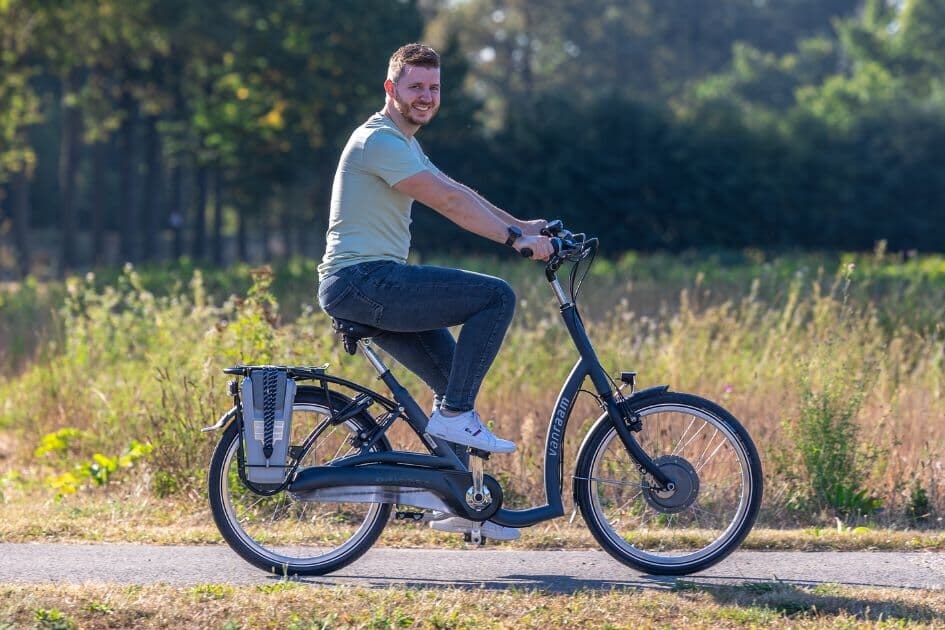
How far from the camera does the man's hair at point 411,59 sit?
215 inches

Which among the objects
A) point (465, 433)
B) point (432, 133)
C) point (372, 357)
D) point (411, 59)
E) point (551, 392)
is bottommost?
point (551, 392)

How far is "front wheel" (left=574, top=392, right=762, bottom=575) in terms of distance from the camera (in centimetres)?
568

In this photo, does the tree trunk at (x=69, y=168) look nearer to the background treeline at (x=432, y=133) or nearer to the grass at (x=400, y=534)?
the background treeline at (x=432, y=133)

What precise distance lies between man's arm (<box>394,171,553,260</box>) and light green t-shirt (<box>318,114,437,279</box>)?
0.06m

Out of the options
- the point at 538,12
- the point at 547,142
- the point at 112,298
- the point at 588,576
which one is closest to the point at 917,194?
the point at 547,142

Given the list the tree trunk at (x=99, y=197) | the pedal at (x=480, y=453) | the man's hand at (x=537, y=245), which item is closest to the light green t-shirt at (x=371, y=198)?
the man's hand at (x=537, y=245)

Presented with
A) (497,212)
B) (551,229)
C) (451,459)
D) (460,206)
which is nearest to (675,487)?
(451,459)

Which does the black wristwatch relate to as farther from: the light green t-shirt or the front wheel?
the front wheel

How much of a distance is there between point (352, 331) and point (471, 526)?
999 millimetres

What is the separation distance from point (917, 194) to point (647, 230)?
9.89 meters

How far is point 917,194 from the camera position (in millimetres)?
45344

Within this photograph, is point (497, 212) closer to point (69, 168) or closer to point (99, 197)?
point (69, 168)

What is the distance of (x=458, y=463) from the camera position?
18.5 ft

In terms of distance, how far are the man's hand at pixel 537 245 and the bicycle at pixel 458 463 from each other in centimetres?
15
